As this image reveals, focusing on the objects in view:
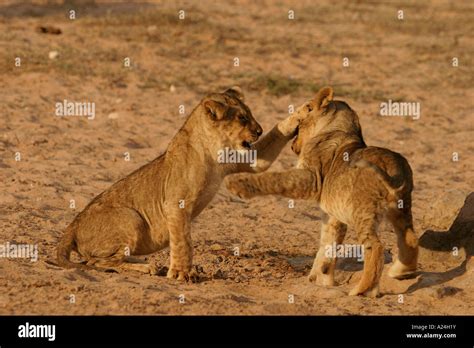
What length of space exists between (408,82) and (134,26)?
5393mm

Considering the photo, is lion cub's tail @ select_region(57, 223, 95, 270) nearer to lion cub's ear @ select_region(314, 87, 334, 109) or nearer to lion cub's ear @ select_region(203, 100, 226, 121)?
lion cub's ear @ select_region(203, 100, 226, 121)

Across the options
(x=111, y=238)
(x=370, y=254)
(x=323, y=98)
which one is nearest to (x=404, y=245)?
(x=370, y=254)

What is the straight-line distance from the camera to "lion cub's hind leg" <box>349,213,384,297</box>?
24.3ft

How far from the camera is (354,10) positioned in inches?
878

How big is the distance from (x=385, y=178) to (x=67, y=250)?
2.67m

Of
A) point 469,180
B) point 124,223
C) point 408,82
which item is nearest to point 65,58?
point 408,82

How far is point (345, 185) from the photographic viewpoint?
303 inches

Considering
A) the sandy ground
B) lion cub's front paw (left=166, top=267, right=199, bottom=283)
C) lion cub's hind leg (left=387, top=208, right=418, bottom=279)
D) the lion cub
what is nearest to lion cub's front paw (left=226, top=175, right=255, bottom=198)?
the lion cub

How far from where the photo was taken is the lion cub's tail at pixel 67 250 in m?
8.07

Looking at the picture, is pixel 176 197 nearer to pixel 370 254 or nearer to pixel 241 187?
pixel 241 187

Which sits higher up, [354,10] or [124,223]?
[354,10]

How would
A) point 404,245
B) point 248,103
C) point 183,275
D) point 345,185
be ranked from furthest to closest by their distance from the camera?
point 248,103 → point 183,275 → point 404,245 → point 345,185

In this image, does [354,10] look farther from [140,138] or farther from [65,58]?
[140,138]

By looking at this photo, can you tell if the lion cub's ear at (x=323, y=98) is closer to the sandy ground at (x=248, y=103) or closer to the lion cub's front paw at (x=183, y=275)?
the sandy ground at (x=248, y=103)
